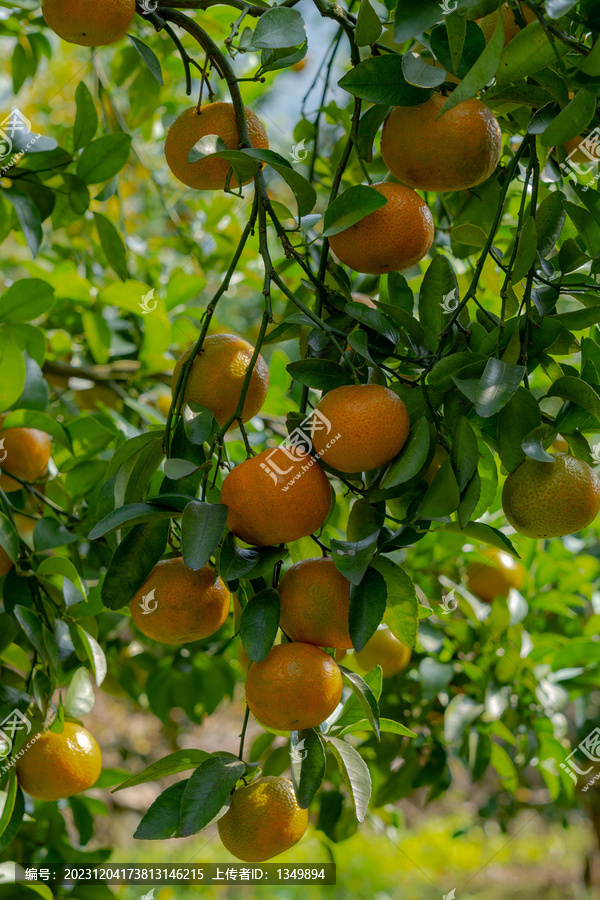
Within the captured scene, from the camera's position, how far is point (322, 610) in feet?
1.66

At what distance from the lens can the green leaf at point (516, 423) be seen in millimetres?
500

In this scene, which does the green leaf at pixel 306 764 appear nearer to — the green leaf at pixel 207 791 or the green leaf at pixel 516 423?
the green leaf at pixel 207 791

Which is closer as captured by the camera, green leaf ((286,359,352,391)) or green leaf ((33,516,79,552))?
green leaf ((286,359,352,391))

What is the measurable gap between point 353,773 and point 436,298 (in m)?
0.37

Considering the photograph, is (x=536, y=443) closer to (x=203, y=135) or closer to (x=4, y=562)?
(x=203, y=135)

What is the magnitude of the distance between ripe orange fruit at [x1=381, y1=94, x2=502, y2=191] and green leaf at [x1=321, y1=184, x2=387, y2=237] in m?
0.06

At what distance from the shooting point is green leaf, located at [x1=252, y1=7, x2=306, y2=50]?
547 mm

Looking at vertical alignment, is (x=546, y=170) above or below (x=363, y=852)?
above

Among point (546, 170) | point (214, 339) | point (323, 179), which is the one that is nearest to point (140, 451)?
point (214, 339)

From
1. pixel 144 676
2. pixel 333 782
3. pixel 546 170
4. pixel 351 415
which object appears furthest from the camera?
pixel 144 676

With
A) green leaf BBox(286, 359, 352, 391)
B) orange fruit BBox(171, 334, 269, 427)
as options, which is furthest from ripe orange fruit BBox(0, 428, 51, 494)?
green leaf BBox(286, 359, 352, 391)

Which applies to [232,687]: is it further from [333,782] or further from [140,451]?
[140,451]

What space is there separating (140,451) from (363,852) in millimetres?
2983

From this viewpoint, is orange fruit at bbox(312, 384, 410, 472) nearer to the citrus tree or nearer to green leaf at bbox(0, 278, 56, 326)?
the citrus tree
